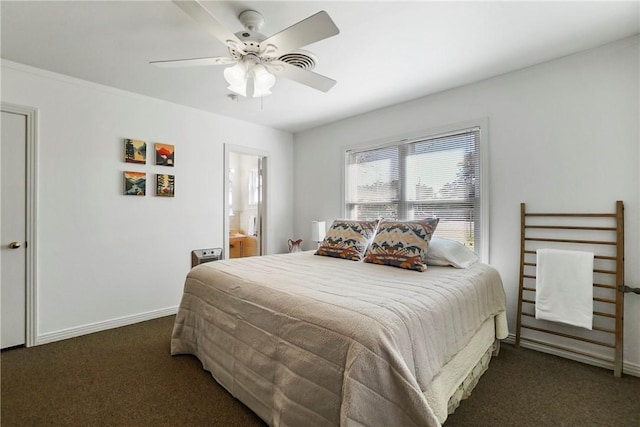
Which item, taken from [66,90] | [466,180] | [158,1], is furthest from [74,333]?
[466,180]

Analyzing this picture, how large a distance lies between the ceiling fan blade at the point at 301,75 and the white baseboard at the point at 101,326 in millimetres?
2949

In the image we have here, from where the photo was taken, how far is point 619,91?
7.23 feet

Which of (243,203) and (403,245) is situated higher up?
(243,203)

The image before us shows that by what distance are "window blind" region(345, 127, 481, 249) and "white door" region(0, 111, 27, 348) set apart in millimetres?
3373

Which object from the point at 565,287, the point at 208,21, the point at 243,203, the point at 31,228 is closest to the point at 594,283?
→ the point at 565,287

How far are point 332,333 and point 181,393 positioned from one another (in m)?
1.31

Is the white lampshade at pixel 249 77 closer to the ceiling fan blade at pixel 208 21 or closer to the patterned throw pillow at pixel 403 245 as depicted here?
the ceiling fan blade at pixel 208 21

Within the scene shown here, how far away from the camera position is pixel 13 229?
2.54 m

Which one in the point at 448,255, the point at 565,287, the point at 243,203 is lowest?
the point at 565,287

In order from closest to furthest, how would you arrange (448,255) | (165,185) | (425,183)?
(448,255) → (425,183) → (165,185)

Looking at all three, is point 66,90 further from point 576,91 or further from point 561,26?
point 576,91

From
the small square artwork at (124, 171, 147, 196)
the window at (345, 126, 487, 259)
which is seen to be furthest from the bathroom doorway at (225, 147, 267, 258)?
the window at (345, 126, 487, 259)

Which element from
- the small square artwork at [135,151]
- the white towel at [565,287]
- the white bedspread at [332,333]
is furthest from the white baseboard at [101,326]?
the white towel at [565,287]

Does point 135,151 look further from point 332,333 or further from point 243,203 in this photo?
point 332,333
